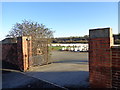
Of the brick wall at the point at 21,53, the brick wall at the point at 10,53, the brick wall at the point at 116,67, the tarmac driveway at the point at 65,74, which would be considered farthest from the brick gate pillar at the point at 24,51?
the brick wall at the point at 116,67

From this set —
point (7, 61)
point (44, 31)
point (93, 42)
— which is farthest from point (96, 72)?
point (7, 61)

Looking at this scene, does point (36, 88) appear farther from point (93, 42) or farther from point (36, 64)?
point (36, 64)

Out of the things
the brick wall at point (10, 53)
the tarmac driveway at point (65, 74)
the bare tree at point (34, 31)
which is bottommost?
the tarmac driveway at point (65, 74)

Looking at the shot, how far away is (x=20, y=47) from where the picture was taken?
8.84 metres

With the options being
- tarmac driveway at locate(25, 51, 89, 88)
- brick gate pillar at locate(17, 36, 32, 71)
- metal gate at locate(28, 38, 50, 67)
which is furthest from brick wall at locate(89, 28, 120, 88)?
metal gate at locate(28, 38, 50, 67)

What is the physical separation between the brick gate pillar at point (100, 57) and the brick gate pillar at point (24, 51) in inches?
220

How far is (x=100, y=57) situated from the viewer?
414 centimetres

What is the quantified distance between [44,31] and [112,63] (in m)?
7.92

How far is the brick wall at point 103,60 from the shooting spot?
382 cm

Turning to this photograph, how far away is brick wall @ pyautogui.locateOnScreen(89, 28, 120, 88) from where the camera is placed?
150 inches

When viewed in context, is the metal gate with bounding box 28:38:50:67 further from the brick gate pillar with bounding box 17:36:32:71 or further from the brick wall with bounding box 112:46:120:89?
the brick wall with bounding box 112:46:120:89

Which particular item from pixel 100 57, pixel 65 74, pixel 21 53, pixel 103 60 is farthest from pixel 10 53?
pixel 103 60

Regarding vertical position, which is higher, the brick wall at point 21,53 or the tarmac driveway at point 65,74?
the brick wall at point 21,53

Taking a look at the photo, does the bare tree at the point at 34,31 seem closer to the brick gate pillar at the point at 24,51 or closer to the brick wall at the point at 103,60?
the brick gate pillar at the point at 24,51
